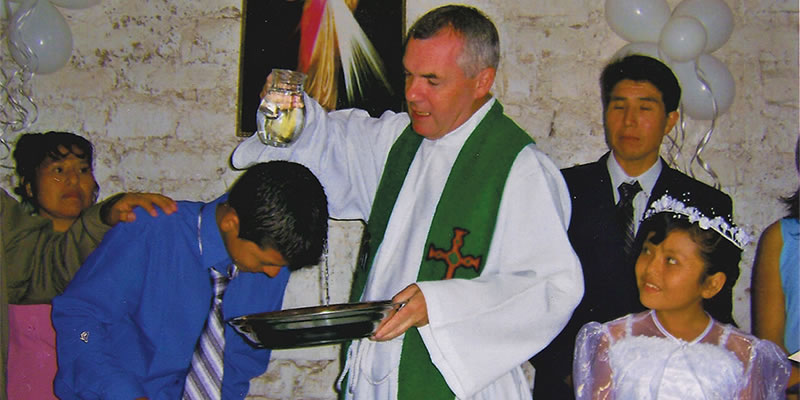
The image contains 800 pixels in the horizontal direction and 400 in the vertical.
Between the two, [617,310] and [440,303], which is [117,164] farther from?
[617,310]

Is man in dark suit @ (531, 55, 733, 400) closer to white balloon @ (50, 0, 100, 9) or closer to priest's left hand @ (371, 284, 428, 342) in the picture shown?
priest's left hand @ (371, 284, 428, 342)

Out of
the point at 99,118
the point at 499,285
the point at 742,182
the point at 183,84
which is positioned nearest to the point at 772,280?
the point at 742,182

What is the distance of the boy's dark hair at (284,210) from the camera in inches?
78.0

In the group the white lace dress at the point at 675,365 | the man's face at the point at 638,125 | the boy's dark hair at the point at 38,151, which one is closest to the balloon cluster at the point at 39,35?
the boy's dark hair at the point at 38,151

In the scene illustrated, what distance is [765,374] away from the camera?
2.12 m

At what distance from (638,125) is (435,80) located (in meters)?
0.97

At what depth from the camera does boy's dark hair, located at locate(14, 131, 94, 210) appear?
2654 mm

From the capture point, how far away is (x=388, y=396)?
208cm

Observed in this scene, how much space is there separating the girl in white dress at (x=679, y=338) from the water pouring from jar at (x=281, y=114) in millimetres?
1080

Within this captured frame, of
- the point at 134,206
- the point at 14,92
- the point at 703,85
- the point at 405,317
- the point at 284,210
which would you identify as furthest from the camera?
the point at 14,92

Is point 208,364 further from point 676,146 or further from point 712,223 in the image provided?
point 676,146

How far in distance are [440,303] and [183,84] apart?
165 cm

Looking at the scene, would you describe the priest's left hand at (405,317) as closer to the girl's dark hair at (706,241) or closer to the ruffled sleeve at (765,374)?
the girl's dark hair at (706,241)

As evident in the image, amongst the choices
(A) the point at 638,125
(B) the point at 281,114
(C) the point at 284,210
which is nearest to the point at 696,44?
(A) the point at 638,125
